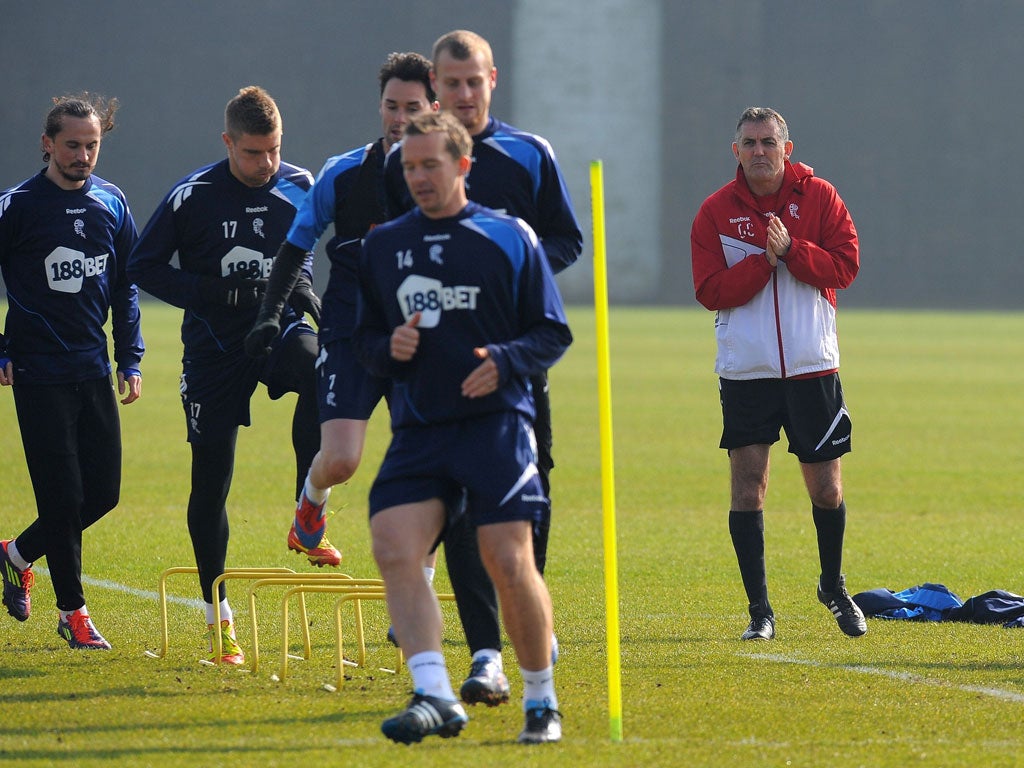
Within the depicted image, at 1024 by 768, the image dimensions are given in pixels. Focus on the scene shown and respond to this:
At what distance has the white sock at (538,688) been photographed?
462cm

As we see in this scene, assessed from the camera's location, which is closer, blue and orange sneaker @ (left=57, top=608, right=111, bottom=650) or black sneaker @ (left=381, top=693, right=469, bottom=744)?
black sneaker @ (left=381, top=693, right=469, bottom=744)

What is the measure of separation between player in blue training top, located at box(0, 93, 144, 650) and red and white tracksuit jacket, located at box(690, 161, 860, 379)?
2557mm

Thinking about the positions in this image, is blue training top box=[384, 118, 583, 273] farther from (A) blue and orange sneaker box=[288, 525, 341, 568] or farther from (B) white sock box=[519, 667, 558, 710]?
(A) blue and orange sneaker box=[288, 525, 341, 568]

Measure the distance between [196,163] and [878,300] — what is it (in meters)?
21.5

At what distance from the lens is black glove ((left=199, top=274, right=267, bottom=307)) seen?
6.28 meters

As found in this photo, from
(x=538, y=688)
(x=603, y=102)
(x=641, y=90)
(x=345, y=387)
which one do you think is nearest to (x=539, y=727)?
(x=538, y=688)

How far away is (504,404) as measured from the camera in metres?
4.65

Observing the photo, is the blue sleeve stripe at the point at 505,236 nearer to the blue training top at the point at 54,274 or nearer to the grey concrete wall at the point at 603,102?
the blue training top at the point at 54,274

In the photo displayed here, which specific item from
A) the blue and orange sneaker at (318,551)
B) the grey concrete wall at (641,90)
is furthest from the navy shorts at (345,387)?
the grey concrete wall at (641,90)

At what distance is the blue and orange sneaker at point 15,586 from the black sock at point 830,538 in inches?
137

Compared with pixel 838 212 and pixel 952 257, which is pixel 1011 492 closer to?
pixel 838 212

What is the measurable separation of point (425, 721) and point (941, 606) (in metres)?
3.69

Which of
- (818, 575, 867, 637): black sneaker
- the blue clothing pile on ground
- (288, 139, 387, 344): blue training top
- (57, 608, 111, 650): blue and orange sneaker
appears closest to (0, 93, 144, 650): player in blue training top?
(57, 608, 111, 650): blue and orange sneaker

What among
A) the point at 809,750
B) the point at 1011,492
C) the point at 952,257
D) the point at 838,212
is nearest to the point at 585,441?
the point at 1011,492
